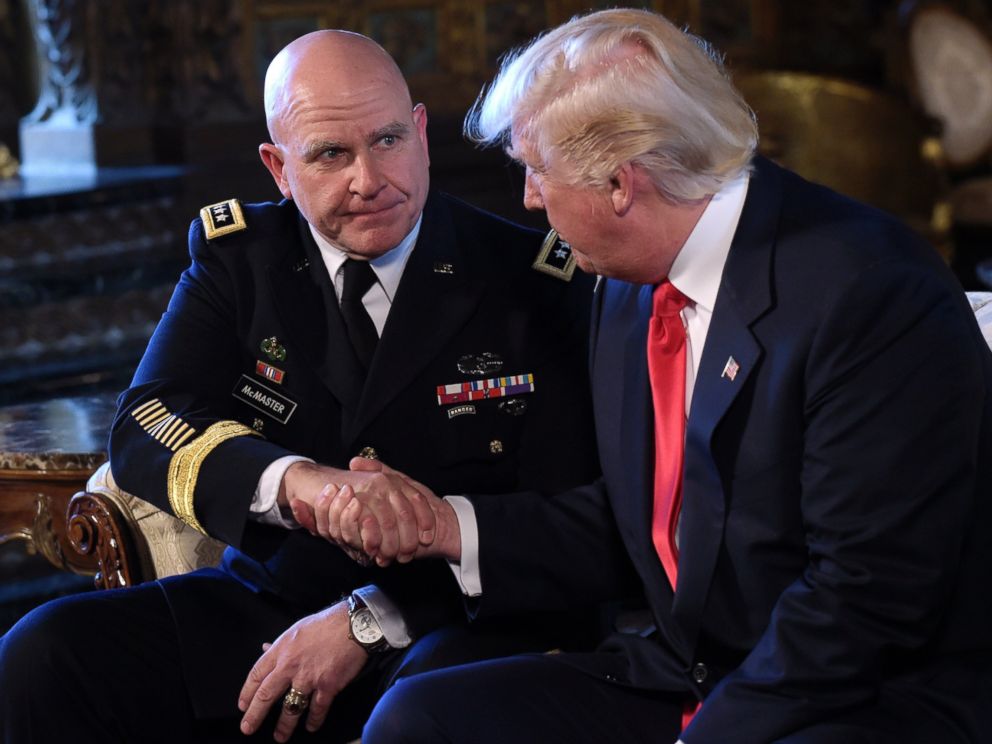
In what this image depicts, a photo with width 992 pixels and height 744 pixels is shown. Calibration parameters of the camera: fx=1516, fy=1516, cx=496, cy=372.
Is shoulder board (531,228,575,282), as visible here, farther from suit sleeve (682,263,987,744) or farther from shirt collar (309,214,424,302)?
suit sleeve (682,263,987,744)

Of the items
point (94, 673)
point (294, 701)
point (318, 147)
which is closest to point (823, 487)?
point (294, 701)

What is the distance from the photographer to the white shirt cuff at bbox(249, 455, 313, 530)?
213 centimetres

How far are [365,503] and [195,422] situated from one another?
353 millimetres

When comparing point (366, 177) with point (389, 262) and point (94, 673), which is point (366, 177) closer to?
point (389, 262)

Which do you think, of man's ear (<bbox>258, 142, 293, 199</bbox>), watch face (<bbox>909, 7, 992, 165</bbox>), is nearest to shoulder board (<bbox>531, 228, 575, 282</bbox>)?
man's ear (<bbox>258, 142, 293, 199</bbox>)

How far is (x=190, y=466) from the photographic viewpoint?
2193mm

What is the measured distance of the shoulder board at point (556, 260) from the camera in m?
2.35

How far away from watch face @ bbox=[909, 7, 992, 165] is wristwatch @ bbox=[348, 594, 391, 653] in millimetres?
5713

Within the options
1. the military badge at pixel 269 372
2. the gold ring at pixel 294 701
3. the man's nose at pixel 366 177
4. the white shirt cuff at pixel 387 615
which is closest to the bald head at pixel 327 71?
the man's nose at pixel 366 177

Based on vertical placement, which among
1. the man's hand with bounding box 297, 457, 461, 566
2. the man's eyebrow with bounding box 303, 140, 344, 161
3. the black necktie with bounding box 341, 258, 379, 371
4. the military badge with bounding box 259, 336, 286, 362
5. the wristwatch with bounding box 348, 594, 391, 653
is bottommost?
the wristwatch with bounding box 348, 594, 391, 653

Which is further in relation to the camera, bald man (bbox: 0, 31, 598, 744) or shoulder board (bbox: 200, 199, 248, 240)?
shoulder board (bbox: 200, 199, 248, 240)

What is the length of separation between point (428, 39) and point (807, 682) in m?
5.12

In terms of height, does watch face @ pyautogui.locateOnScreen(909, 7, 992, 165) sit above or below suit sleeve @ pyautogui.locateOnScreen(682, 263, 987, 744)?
below

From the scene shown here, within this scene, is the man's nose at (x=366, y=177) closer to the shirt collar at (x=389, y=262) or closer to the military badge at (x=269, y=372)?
the shirt collar at (x=389, y=262)
